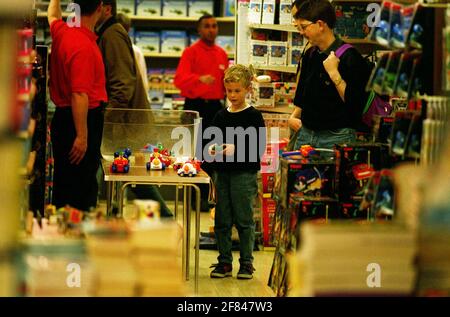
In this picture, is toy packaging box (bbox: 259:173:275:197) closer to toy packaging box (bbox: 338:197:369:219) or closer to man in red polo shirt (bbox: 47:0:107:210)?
man in red polo shirt (bbox: 47:0:107:210)

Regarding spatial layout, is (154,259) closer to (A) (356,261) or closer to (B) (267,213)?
(A) (356,261)

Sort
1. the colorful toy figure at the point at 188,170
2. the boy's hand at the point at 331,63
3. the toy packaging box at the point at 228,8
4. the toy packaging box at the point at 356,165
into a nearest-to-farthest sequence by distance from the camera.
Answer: the toy packaging box at the point at 356,165 → the boy's hand at the point at 331,63 → the colorful toy figure at the point at 188,170 → the toy packaging box at the point at 228,8

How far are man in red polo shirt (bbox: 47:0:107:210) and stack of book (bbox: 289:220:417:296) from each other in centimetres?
294

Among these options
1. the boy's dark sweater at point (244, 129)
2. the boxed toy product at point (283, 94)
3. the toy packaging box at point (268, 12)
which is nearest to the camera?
the boy's dark sweater at point (244, 129)

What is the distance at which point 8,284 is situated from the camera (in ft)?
10.1

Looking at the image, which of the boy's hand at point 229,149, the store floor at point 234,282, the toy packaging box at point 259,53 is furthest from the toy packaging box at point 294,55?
the boy's hand at point 229,149

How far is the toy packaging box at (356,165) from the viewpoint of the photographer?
4914 mm

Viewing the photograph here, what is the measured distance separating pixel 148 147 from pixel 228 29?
19.2 feet

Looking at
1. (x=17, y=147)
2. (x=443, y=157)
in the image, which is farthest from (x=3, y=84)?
(x=443, y=157)

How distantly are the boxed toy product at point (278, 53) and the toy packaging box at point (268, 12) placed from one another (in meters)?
0.19

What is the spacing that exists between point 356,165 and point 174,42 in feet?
24.0

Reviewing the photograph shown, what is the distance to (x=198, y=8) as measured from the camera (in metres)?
11.9

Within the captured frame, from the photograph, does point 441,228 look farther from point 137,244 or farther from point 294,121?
point 294,121

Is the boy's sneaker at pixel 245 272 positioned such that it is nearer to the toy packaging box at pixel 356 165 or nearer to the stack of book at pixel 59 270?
the toy packaging box at pixel 356 165
